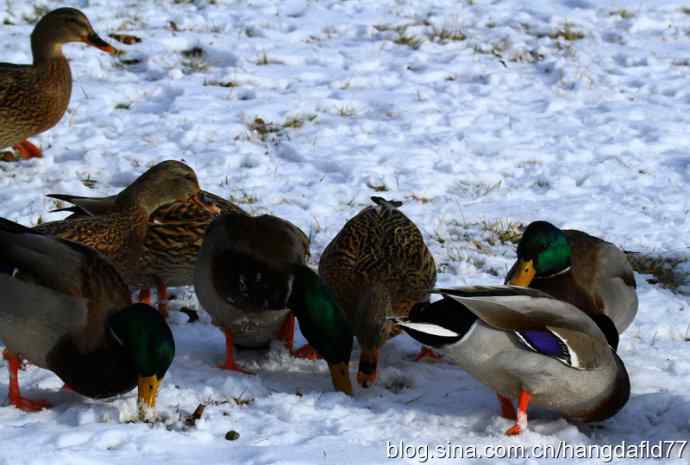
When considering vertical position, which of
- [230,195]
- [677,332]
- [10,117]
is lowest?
[677,332]

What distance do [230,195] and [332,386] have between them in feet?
8.40

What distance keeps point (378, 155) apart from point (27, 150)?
2552 millimetres

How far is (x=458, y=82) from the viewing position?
368 inches

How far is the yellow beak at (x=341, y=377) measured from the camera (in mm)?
4578

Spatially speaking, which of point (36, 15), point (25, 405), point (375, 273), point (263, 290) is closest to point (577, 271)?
point (375, 273)

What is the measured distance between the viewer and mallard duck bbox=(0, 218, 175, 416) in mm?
4051

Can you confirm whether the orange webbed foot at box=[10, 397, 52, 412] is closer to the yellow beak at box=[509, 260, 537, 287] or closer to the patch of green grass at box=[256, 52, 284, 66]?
the yellow beak at box=[509, 260, 537, 287]

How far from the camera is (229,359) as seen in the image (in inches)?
193

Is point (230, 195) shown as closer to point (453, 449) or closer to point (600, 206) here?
point (600, 206)

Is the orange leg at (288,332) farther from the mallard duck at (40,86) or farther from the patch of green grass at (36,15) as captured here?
the patch of green grass at (36,15)

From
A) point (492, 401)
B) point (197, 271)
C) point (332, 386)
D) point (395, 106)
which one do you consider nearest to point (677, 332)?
point (492, 401)

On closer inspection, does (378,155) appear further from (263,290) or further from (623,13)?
(623,13)

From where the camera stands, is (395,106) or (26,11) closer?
(395,106)

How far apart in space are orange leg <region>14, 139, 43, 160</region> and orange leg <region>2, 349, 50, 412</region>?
10.9ft
